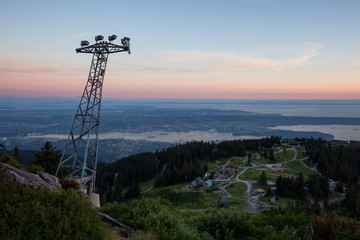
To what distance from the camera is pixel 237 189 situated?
33.0 metres

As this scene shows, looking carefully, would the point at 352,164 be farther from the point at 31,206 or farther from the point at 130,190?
the point at 31,206

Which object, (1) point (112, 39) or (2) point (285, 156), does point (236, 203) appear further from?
(2) point (285, 156)

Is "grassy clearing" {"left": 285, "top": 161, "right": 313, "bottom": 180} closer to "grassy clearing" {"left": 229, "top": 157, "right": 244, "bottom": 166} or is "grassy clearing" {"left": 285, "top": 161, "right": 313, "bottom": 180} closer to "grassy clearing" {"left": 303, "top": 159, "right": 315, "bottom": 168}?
"grassy clearing" {"left": 303, "top": 159, "right": 315, "bottom": 168}

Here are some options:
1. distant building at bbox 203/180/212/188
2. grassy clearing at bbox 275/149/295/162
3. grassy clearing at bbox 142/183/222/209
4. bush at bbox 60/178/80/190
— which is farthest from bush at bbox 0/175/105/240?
grassy clearing at bbox 275/149/295/162

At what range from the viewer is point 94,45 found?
53.1 feet

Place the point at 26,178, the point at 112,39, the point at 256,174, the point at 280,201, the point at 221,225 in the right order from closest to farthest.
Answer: the point at 26,178 → the point at 221,225 → the point at 112,39 → the point at 280,201 → the point at 256,174

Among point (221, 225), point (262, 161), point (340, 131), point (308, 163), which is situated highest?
point (221, 225)

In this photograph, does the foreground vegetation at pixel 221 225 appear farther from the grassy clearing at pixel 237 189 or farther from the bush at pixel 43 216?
the grassy clearing at pixel 237 189

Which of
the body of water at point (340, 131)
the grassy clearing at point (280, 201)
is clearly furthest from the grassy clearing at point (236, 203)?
the body of water at point (340, 131)

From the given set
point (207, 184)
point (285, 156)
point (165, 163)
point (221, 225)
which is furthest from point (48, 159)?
point (285, 156)

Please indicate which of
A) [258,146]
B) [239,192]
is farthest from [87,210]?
[258,146]

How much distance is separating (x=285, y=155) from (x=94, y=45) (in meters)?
51.2

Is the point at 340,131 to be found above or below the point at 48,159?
below

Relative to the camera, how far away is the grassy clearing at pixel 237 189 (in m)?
31.0
